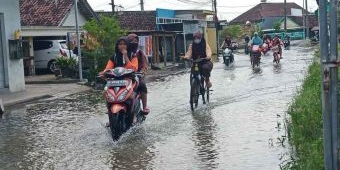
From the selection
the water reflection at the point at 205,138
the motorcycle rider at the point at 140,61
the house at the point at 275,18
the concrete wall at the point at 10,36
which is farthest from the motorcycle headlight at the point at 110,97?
the house at the point at 275,18

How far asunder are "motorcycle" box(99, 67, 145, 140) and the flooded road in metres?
0.25

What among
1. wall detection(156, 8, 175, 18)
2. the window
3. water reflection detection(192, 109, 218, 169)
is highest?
wall detection(156, 8, 175, 18)

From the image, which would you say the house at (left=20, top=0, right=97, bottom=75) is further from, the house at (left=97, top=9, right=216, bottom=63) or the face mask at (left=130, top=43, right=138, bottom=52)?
the face mask at (left=130, top=43, right=138, bottom=52)

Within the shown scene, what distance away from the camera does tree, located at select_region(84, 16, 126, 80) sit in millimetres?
21219

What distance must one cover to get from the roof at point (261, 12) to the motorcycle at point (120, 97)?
3294 inches

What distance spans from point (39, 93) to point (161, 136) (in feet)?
32.3

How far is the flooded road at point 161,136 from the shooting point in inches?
303

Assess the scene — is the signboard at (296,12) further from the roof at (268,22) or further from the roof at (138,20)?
the roof at (138,20)

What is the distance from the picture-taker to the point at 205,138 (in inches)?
359

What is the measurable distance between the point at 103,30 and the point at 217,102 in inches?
351

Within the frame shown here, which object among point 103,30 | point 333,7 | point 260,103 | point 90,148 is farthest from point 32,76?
point 333,7

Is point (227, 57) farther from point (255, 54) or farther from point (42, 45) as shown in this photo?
point (42, 45)

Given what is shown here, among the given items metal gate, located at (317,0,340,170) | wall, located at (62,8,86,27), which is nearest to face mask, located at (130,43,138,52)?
metal gate, located at (317,0,340,170)

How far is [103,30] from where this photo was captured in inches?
843
